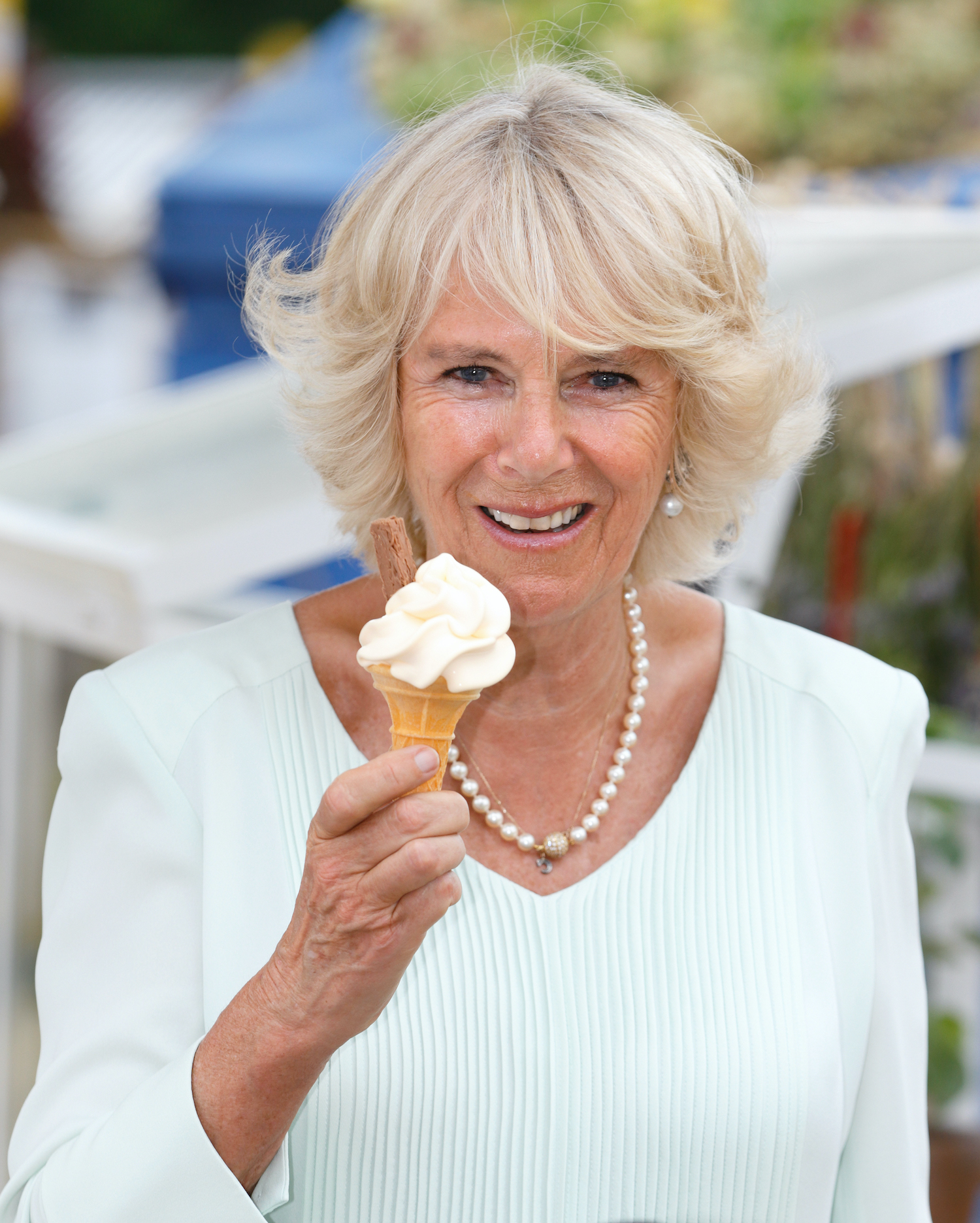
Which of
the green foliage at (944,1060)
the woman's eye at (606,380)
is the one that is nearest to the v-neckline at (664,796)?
the woman's eye at (606,380)

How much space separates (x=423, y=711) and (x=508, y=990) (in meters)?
0.46

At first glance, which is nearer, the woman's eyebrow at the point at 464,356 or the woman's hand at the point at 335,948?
the woman's hand at the point at 335,948

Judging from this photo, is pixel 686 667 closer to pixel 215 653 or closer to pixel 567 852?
pixel 567 852

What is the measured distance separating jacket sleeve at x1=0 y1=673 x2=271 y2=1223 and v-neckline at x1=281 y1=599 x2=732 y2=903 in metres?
0.21

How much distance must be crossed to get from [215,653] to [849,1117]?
2.95 feet

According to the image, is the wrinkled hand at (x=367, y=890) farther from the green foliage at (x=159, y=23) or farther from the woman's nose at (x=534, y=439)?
the green foliage at (x=159, y=23)

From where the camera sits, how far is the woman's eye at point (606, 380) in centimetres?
139

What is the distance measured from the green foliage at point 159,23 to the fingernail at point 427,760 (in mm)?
11732

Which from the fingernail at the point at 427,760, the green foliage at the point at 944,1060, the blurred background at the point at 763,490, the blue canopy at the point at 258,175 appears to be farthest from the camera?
the blue canopy at the point at 258,175

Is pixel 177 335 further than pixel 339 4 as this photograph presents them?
No

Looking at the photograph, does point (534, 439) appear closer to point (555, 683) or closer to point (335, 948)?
point (555, 683)

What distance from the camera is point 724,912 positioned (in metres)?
1.53

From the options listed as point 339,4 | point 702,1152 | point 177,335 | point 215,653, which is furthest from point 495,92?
point 339,4

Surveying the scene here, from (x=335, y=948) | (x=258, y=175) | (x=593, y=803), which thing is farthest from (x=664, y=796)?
(x=258, y=175)
